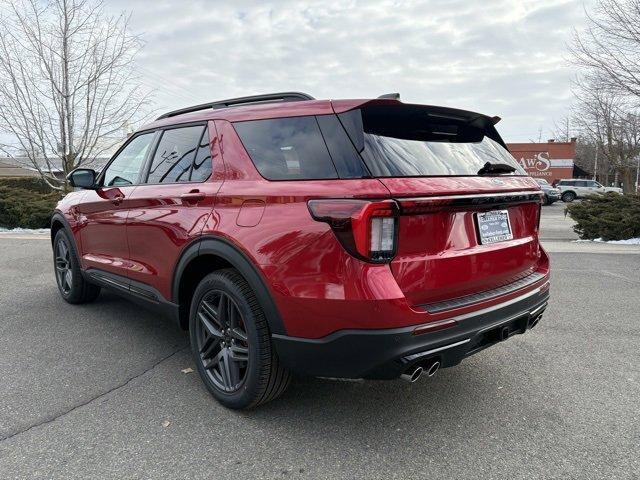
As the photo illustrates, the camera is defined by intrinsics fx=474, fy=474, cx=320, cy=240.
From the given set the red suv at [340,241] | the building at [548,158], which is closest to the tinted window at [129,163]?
the red suv at [340,241]

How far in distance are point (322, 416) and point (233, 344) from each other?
664 millimetres

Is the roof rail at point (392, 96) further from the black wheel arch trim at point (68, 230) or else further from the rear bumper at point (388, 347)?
the black wheel arch trim at point (68, 230)

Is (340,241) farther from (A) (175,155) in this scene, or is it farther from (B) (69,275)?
(B) (69,275)

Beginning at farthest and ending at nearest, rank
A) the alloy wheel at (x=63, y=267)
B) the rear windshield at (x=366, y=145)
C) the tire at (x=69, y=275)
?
the alloy wheel at (x=63, y=267), the tire at (x=69, y=275), the rear windshield at (x=366, y=145)

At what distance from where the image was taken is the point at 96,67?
543 inches

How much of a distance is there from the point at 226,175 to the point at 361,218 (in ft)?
3.48

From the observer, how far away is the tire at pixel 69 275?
4.84m

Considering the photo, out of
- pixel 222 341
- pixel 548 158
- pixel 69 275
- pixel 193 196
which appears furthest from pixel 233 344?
pixel 548 158

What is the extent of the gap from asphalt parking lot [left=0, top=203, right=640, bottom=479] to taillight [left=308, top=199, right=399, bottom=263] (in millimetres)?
1052

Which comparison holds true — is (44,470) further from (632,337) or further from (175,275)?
(632,337)

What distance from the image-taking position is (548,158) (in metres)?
45.2

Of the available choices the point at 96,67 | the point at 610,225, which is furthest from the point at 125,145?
the point at 96,67

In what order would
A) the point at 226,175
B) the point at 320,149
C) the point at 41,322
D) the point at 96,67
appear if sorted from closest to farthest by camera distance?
1. the point at 320,149
2. the point at 226,175
3. the point at 41,322
4. the point at 96,67

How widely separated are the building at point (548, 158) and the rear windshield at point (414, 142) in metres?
46.1
